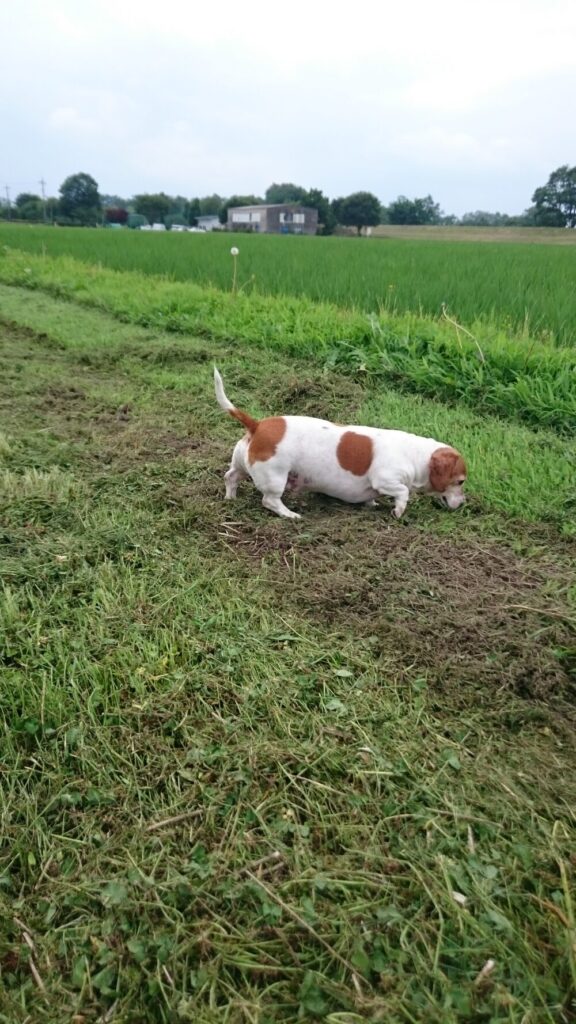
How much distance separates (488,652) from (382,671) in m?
0.44

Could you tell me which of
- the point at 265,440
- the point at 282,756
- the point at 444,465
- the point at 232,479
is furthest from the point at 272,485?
the point at 282,756

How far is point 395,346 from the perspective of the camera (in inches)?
256

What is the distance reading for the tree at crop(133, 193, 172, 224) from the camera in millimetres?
89562

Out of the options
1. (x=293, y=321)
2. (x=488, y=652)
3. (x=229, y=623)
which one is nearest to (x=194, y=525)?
(x=229, y=623)

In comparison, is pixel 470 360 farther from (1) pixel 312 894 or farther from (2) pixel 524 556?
(1) pixel 312 894

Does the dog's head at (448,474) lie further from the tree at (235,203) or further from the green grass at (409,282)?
the tree at (235,203)

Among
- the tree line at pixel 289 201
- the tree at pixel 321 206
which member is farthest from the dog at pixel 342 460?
the tree at pixel 321 206

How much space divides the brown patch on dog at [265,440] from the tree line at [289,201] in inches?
2025

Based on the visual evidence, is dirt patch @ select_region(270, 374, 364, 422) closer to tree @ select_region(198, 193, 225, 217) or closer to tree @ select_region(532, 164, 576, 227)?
tree @ select_region(532, 164, 576, 227)

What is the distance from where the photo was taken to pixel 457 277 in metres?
10.2

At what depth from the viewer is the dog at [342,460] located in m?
3.64

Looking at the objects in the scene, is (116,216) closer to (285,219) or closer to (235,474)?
(285,219)

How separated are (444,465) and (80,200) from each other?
3274 inches

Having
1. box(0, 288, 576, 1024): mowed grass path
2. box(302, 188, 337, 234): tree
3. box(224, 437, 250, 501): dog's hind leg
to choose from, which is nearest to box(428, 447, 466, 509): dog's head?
box(0, 288, 576, 1024): mowed grass path
